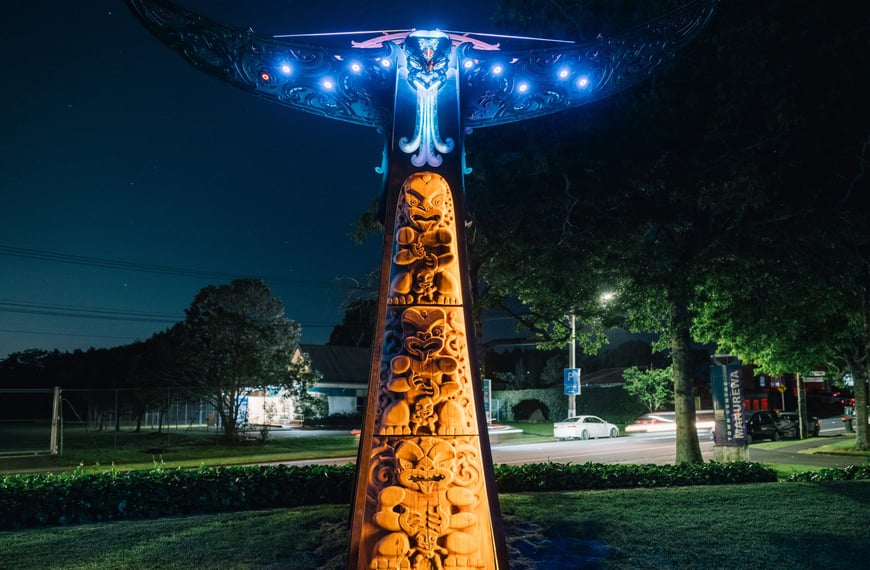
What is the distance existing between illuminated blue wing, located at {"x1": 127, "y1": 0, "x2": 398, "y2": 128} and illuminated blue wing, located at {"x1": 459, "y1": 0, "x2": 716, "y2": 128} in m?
0.76

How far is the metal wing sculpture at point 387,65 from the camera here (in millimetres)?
5938

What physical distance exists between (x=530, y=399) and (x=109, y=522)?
40328 millimetres

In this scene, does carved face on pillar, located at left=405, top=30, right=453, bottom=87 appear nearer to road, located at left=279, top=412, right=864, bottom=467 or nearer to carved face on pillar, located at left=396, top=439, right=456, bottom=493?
carved face on pillar, located at left=396, top=439, right=456, bottom=493

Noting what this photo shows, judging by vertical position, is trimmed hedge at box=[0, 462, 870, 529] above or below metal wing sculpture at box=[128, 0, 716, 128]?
below

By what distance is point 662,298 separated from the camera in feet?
50.2

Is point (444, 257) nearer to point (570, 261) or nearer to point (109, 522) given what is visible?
point (109, 522)

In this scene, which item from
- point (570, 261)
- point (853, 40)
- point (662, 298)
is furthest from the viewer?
point (662, 298)

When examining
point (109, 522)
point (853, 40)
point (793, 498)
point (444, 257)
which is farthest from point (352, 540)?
point (853, 40)

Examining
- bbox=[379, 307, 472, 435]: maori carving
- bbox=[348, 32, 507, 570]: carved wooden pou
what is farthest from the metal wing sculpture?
bbox=[379, 307, 472, 435]: maori carving

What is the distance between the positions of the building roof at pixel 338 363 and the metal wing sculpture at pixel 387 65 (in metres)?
42.4

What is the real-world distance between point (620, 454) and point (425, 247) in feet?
62.4

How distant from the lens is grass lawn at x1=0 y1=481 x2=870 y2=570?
6566mm

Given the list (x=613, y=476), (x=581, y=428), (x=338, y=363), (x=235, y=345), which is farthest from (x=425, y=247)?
(x=338, y=363)

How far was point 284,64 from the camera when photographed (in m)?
6.03
